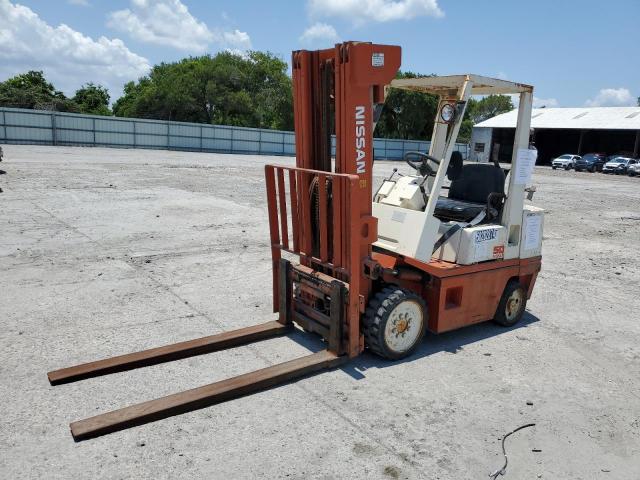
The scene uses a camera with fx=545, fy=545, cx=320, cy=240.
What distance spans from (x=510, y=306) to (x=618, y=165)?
41731mm

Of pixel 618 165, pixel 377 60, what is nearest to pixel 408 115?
pixel 618 165

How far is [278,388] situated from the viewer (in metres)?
4.58

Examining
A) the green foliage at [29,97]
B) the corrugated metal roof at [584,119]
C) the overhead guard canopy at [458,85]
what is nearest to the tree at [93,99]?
the green foliage at [29,97]

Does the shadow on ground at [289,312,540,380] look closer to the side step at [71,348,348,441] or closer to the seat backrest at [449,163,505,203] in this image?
the side step at [71,348,348,441]

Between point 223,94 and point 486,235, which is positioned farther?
point 223,94

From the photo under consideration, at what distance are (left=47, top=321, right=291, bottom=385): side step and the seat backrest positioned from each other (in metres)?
2.59

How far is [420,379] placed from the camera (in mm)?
4895

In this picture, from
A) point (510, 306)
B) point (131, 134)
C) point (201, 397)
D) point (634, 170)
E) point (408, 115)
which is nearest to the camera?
point (201, 397)

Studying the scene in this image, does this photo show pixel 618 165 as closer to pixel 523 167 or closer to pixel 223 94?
pixel 223 94

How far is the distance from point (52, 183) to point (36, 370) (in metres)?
13.5

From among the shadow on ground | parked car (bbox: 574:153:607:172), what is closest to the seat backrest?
the shadow on ground

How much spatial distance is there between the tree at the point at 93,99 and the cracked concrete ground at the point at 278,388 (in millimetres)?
56565

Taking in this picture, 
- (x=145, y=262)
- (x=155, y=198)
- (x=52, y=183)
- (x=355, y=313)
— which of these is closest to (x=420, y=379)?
(x=355, y=313)

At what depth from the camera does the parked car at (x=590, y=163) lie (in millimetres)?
44156
